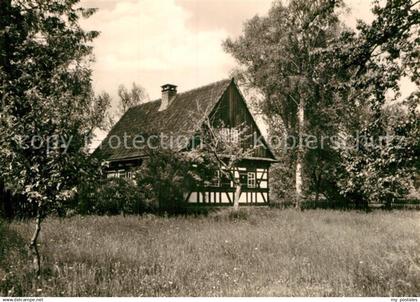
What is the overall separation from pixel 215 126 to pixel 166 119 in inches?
141

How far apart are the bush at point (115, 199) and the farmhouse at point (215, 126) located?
3.83m

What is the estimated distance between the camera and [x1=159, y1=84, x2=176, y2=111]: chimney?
26.5 meters

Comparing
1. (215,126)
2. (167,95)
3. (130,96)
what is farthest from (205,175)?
(130,96)

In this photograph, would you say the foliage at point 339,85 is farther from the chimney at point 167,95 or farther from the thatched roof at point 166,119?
the chimney at point 167,95

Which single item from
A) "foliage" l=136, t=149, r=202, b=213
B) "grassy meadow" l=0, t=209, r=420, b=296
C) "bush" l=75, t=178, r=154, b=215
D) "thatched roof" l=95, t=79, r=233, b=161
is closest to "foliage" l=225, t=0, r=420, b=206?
"grassy meadow" l=0, t=209, r=420, b=296

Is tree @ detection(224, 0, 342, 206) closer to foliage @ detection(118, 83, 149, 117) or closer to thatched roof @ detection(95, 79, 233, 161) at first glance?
thatched roof @ detection(95, 79, 233, 161)

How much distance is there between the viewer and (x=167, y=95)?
87.4 feet

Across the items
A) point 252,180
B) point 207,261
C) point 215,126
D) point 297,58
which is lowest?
point 207,261

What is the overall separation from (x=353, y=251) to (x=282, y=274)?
251cm

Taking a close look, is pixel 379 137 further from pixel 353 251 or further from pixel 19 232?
pixel 19 232

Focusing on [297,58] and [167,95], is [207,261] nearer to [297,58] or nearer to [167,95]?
[297,58]

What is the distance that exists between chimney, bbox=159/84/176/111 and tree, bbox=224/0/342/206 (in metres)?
5.62

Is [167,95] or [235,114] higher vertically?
[167,95]

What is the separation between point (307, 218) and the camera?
16.1 m
